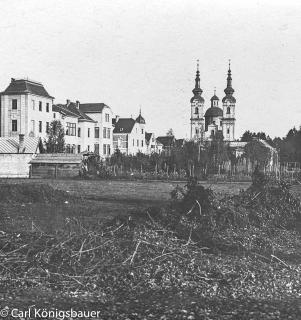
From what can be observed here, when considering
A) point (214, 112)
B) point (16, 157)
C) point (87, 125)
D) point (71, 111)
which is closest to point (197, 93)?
point (214, 112)

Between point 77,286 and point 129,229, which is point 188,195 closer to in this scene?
point 129,229

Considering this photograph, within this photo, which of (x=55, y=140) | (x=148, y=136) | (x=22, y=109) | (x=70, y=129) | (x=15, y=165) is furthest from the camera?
(x=148, y=136)

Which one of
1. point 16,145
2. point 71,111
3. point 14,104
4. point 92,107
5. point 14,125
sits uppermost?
point 92,107

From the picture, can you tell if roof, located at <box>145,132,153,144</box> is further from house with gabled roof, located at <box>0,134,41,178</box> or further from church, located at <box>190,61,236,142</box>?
house with gabled roof, located at <box>0,134,41,178</box>

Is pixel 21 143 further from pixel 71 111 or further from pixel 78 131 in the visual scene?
pixel 71 111

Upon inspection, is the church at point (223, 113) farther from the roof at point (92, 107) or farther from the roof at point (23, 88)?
the roof at point (23, 88)

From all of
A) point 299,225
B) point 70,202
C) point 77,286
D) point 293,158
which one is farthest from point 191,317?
point 293,158

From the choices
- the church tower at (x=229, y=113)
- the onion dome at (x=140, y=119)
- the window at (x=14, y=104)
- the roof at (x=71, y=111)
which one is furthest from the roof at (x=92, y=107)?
the church tower at (x=229, y=113)
